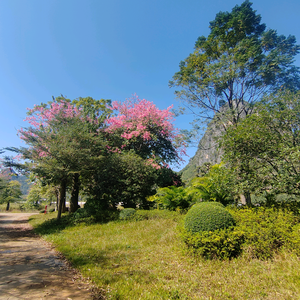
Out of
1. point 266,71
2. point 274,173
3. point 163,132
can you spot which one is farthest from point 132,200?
point 266,71

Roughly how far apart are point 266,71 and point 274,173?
8494mm

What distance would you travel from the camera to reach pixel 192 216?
533 cm

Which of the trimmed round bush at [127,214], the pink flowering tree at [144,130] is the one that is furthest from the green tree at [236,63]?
the trimmed round bush at [127,214]

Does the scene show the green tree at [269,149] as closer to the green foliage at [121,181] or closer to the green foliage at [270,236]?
the green foliage at [270,236]

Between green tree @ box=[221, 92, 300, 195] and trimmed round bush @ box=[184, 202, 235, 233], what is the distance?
1429mm

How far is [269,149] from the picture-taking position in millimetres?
5867

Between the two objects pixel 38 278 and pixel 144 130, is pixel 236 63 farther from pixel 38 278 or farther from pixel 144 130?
pixel 38 278

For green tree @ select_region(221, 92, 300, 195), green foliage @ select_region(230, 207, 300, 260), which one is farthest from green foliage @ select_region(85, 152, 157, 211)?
green foliage @ select_region(230, 207, 300, 260)

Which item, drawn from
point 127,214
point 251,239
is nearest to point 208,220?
point 251,239

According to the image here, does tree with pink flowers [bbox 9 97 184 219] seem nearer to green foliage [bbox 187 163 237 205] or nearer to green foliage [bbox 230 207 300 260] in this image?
green foliage [bbox 187 163 237 205]

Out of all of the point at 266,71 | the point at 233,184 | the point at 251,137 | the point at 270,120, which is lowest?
the point at 233,184

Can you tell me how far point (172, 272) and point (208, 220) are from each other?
156cm

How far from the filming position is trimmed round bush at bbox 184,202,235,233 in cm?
479

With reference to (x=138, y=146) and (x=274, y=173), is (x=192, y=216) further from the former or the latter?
(x=138, y=146)
